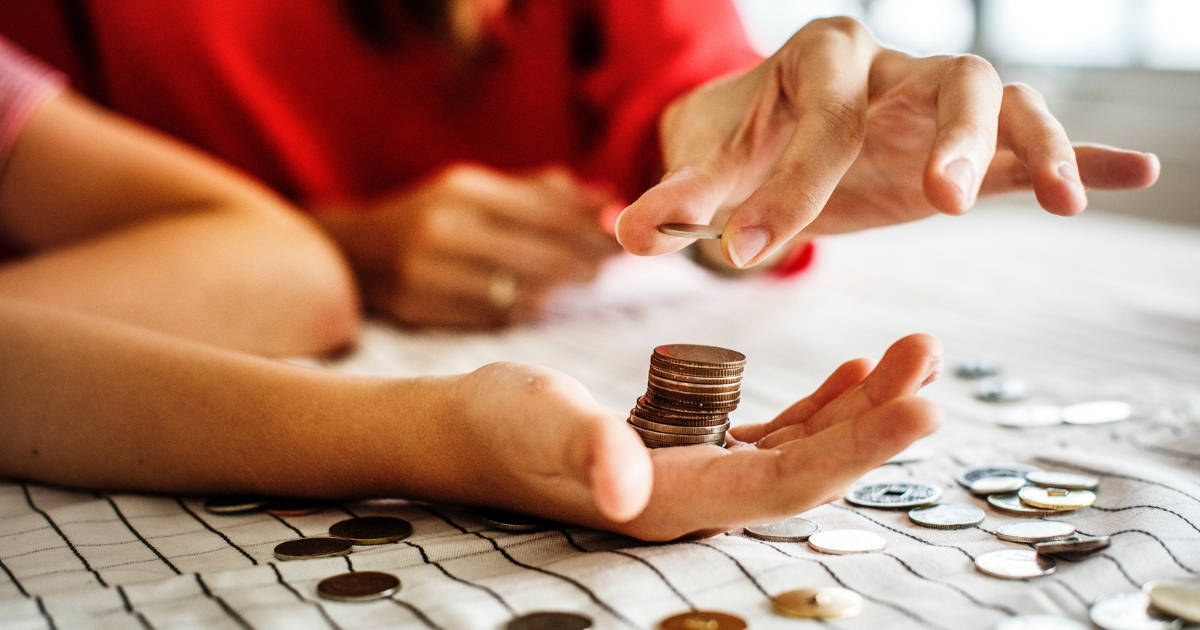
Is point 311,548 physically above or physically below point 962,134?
below

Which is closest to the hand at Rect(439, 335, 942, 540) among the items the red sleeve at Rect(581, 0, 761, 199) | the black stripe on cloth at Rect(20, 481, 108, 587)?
the black stripe on cloth at Rect(20, 481, 108, 587)

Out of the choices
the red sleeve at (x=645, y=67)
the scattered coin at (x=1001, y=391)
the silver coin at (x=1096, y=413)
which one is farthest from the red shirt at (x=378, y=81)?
the silver coin at (x=1096, y=413)

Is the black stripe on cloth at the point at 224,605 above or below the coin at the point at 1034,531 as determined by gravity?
Answer: above

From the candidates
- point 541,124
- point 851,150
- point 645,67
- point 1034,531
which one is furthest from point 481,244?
point 1034,531

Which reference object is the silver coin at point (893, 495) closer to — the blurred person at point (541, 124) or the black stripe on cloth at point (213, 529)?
the blurred person at point (541, 124)

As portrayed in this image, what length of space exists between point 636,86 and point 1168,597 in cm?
115

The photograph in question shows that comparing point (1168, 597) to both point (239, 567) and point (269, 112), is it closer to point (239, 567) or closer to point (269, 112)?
point (239, 567)

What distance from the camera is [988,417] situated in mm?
1068

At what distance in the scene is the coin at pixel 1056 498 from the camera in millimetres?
756

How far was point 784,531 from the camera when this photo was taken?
0.72m

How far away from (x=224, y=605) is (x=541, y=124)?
140 cm

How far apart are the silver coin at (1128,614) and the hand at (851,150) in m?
0.25

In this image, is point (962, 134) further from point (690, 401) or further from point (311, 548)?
point (311, 548)

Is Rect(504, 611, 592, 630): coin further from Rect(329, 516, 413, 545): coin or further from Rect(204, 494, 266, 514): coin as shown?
Rect(204, 494, 266, 514): coin
